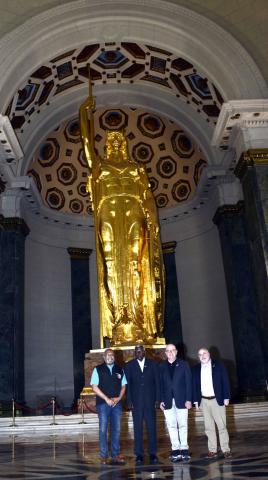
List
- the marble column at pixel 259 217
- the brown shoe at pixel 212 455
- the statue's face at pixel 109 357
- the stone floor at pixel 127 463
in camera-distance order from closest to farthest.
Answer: the stone floor at pixel 127 463 → the brown shoe at pixel 212 455 → the statue's face at pixel 109 357 → the marble column at pixel 259 217

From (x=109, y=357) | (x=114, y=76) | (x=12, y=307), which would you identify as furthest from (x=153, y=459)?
(x=114, y=76)

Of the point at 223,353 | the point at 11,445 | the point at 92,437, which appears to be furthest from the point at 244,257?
the point at 11,445

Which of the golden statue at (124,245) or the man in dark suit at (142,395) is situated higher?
the golden statue at (124,245)

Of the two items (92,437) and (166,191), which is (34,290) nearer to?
(166,191)

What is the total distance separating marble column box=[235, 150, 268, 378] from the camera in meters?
8.38

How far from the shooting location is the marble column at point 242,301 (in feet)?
34.8

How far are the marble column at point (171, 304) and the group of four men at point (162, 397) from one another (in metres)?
9.03

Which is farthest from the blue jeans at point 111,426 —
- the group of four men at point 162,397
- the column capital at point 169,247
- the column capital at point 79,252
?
the column capital at point 169,247

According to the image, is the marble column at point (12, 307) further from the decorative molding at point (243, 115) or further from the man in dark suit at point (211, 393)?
the man in dark suit at point (211, 393)

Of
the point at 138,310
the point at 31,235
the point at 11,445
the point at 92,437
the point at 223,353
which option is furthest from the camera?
the point at 31,235

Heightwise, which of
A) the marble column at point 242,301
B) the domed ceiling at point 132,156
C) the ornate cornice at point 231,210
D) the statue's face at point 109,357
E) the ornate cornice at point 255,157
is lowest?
the statue's face at point 109,357

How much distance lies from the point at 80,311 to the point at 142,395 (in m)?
9.74

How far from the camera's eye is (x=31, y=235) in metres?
13.5

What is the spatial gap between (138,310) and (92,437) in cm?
352
